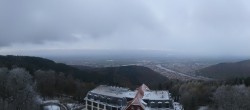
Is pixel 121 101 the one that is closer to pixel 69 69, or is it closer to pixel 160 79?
pixel 69 69

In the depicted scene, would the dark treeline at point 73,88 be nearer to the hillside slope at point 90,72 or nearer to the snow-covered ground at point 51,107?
the hillside slope at point 90,72

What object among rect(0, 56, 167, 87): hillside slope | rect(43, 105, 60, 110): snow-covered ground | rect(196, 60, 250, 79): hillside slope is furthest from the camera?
rect(196, 60, 250, 79): hillside slope

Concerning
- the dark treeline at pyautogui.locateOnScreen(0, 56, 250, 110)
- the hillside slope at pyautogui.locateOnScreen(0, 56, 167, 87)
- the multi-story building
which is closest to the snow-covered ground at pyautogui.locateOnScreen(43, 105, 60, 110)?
the dark treeline at pyautogui.locateOnScreen(0, 56, 250, 110)

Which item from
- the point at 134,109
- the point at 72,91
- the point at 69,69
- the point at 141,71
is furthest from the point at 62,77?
the point at 141,71

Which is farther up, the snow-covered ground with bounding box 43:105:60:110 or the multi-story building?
the multi-story building

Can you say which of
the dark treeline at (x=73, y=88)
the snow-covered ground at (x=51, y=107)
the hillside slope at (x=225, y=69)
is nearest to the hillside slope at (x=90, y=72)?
the dark treeline at (x=73, y=88)

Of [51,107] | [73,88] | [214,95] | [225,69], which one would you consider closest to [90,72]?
[73,88]

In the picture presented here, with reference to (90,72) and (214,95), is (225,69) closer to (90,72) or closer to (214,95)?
(90,72)

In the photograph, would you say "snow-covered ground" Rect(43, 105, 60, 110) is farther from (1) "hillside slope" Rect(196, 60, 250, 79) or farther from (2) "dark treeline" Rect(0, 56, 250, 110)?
(1) "hillside slope" Rect(196, 60, 250, 79)

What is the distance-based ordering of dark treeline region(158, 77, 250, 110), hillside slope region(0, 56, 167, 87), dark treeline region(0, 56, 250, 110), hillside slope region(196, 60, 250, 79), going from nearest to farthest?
dark treeline region(0, 56, 250, 110), dark treeline region(158, 77, 250, 110), hillside slope region(0, 56, 167, 87), hillside slope region(196, 60, 250, 79)
